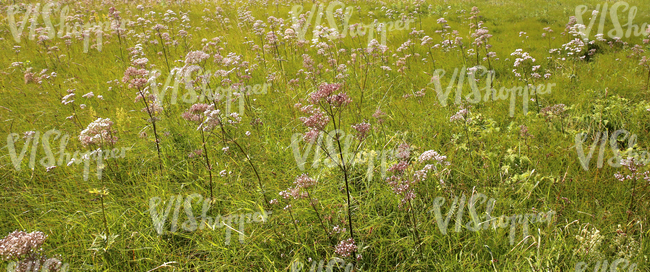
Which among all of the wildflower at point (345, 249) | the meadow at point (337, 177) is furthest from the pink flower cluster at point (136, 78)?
the wildflower at point (345, 249)

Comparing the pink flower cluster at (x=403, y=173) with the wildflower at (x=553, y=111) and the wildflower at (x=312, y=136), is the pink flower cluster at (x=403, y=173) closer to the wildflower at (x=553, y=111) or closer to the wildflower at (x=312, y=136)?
the wildflower at (x=312, y=136)

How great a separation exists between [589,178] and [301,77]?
4243 millimetres

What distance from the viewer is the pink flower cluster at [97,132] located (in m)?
2.85

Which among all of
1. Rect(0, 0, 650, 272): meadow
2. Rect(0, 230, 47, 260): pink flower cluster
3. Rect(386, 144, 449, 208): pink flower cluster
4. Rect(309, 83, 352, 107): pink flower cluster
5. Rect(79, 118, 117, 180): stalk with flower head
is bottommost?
Rect(0, 0, 650, 272): meadow

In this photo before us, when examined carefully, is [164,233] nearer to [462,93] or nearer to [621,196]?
[621,196]

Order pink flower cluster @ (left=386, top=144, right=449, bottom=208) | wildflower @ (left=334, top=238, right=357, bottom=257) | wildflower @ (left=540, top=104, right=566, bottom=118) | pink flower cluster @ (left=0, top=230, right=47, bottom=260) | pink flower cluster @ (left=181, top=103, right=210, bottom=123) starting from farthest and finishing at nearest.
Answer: wildflower @ (left=540, top=104, right=566, bottom=118) → pink flower cluster @ (left=181, top=103, right=210, bottom=123) → pink flower cluster @ (left=386, top=144, right=449, bottom=208) → wildflower @ (left=334, top=238, right=357, bottom=257) → pink flower cluster @ (left=0, top=230, right=47, bottom=260)

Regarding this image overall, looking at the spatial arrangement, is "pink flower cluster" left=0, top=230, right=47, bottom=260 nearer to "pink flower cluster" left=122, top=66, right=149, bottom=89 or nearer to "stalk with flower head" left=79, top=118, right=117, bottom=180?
"stalk with flower head" left=79, top=118, right=117, bottom=180

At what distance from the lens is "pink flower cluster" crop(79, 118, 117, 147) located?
112 inches

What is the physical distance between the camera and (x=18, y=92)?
5.87m

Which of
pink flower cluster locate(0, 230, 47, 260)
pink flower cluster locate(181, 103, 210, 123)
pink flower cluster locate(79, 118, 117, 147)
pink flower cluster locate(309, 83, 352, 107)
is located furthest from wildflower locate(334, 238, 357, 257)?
pink flower cluster locate(79, 118, 117, 147)

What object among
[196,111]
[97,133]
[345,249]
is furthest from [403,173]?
[97,133]

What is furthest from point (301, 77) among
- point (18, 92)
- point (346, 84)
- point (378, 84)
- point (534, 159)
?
point (18, 92)

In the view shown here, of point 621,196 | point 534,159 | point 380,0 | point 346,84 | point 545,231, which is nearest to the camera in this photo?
point 545,231

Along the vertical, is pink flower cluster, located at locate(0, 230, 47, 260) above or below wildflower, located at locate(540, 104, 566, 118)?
above
